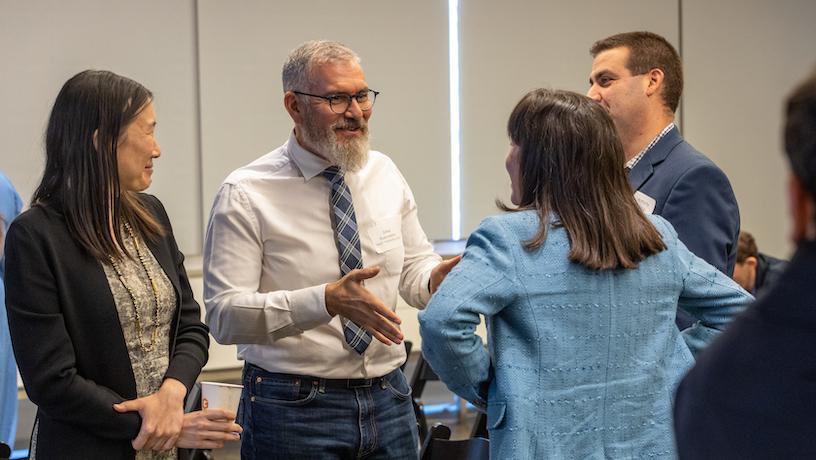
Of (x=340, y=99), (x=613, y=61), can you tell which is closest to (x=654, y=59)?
(x=613, y=61)

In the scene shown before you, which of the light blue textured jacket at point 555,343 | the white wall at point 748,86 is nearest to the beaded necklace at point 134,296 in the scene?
the light blue textured jacket at point 555,343

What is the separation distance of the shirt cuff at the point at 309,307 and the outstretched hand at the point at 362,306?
0.11ft

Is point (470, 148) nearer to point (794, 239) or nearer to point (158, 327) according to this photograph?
point (158, 327)

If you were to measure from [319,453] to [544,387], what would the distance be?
75cm

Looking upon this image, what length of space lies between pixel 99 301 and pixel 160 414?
0.29m

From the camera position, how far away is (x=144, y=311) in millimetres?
2123

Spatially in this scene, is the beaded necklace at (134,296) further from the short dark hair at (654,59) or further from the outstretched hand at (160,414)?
A: the short dark hair at (654,59)

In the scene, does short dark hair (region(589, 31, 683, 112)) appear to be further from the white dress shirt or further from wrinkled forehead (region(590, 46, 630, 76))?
the white dress shirt

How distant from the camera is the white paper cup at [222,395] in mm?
2053

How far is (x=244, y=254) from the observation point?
91.9 inches

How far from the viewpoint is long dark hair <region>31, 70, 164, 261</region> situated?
Answer: 6.77 feet

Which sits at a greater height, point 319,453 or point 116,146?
point 116,146

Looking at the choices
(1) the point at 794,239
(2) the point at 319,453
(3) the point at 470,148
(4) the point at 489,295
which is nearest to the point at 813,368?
(1) the point at 794,239

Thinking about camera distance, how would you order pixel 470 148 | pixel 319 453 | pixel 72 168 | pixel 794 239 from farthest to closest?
pixel 470 148 < pixel 319 453 < pixel 72 168 < pixel 794 239
